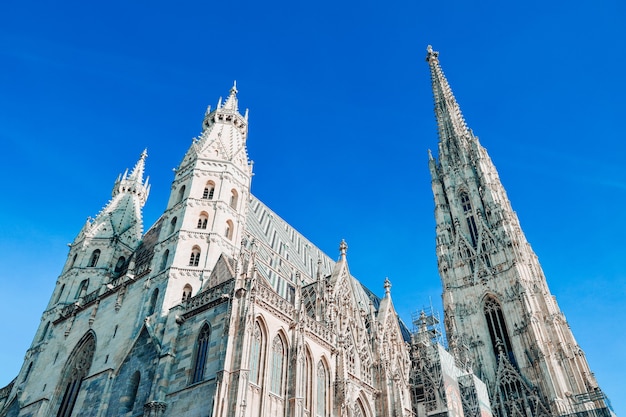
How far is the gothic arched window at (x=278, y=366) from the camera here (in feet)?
72.6

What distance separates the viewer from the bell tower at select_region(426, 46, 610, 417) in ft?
123

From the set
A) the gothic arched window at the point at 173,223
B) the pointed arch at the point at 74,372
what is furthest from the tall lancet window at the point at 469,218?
the pointed arch at the point at 74,372

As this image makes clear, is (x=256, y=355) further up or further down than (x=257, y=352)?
further down

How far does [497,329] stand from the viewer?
144 feet

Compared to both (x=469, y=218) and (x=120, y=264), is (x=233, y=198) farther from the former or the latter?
(x=469, y=218)

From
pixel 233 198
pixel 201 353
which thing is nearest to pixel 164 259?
pixel 233 198

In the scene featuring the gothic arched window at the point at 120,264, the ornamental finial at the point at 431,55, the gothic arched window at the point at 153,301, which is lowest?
the gothic arched window at the point at 153,301

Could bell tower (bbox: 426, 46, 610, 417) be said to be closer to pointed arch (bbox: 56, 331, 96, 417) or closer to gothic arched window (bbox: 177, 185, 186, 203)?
gothic arched window (bbox: 177, 185, 186, 203)

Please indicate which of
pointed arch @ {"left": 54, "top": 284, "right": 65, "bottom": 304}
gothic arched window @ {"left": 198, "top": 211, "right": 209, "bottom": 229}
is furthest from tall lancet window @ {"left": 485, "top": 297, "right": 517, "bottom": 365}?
pointed arch @ {"left": 54, "top": 284, "right": 65, "bottom": 304}

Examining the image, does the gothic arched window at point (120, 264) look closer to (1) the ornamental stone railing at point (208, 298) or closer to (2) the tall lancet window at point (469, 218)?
(1) the ornamental stone railing at point (208, 298)

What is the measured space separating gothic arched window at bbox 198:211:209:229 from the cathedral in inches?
11.1

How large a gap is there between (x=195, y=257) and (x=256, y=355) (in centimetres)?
805

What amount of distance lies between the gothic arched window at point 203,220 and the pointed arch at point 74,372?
859 centimetres

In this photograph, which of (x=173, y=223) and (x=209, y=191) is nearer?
(x=173, y=223)
